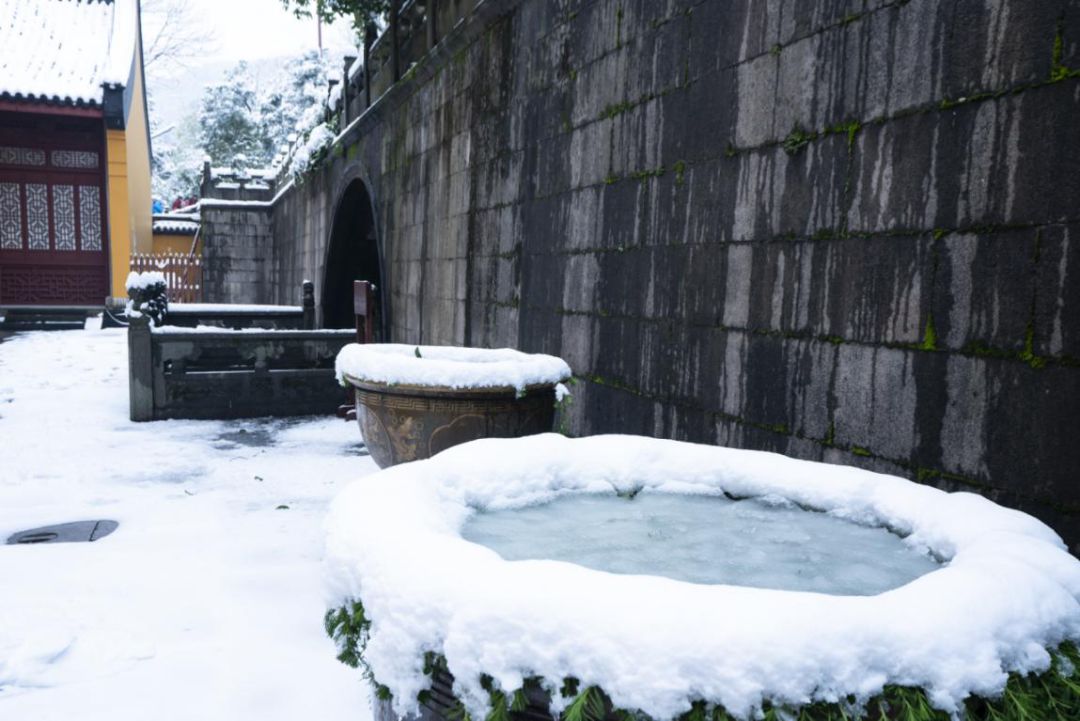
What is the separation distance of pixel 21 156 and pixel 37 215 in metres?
1.39

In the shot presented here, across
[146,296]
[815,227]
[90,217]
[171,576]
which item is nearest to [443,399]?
[171,576]

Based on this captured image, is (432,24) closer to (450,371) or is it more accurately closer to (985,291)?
(450,371)

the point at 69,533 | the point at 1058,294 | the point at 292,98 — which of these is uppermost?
the point at 292,98

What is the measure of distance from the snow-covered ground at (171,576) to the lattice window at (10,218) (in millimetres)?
12809

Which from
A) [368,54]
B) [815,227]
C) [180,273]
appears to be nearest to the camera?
[815,227]

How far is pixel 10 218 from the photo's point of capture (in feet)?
58.2

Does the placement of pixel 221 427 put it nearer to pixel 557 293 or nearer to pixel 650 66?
pixel 557 293

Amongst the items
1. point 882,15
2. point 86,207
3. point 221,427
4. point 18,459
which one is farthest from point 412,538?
point 86,207

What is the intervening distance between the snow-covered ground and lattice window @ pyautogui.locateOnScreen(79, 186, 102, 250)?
493 inches

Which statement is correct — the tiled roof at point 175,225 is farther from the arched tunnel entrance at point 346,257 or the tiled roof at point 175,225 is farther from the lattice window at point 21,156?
the arched tunnel entrance at point 346,257

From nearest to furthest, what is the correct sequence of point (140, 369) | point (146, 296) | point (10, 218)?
point (140, 369) < point (146, 296) < point (10, 218)

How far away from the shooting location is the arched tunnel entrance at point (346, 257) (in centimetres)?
1397

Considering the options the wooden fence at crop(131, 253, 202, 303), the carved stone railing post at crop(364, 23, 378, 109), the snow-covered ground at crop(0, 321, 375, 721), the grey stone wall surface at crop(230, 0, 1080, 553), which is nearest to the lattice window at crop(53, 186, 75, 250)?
the wooden fence at crop(131, 253, 202, 303)

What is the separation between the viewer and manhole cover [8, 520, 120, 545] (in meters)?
4.25
